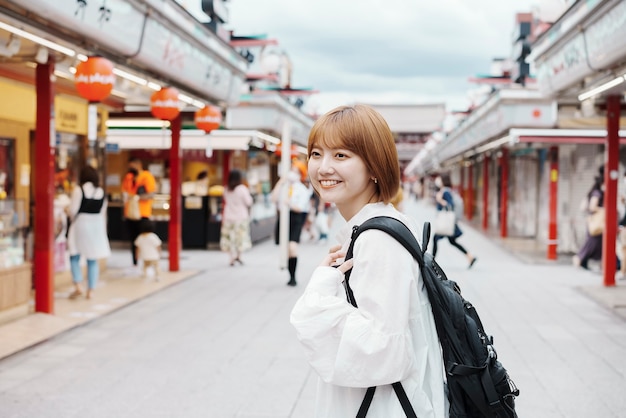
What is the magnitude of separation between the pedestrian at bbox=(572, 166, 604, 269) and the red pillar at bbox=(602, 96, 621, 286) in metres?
1.67

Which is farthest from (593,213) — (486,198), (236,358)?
(486,198)

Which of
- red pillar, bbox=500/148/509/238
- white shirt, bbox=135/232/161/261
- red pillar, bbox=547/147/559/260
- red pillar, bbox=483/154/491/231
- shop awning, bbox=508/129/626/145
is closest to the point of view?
white shirt, bbox=135/232/161/261

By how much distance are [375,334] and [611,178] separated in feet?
30.8

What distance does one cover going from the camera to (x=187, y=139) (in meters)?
16.6

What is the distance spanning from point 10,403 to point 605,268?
8.47 meters

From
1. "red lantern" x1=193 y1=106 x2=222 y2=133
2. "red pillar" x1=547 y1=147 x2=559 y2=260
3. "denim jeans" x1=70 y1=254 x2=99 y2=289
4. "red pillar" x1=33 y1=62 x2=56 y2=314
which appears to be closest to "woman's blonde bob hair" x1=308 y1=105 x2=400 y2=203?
"red pillar" x1=33 y1=62 x2=56 y2=314

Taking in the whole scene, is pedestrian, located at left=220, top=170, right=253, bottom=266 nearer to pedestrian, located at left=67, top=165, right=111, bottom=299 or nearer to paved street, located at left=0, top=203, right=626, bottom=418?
paved street, located at left=0, top=203, right=626, bottom=418

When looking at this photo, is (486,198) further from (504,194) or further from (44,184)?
(44,184)

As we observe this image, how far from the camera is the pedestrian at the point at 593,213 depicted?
12203 millimetres

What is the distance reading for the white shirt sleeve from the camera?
1969 mm

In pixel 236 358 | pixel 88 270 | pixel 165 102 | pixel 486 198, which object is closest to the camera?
pixel 236 358

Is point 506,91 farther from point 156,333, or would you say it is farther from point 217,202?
point 156,333

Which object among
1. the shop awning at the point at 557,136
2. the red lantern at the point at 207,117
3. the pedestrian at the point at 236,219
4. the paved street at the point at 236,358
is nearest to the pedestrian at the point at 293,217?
the paved street at the point at 236,358

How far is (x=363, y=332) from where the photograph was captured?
1968mm
